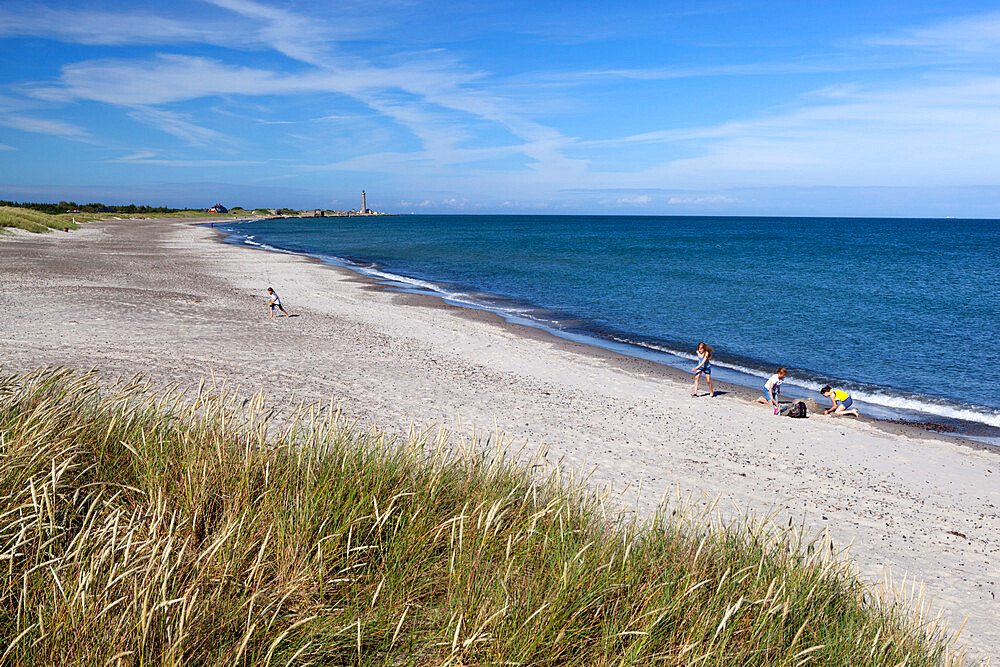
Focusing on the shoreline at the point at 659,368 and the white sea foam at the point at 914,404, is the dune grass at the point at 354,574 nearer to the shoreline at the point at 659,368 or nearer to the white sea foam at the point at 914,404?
the shoreline at the point at 659,368

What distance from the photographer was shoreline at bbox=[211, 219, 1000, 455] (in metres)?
13.1

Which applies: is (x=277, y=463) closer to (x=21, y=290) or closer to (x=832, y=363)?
(x=832, y=363)

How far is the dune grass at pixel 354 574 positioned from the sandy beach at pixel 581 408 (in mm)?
983

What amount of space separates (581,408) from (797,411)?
483cm

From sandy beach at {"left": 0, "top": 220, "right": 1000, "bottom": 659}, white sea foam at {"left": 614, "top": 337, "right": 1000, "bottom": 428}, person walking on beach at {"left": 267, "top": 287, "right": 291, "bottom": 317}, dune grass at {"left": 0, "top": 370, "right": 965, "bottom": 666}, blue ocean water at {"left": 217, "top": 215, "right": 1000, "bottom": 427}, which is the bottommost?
white sea foam at {"left": 614, "top": 337, "right": 1000, "bottom": 428}

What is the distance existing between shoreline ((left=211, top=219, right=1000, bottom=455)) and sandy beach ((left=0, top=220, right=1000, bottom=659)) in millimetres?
217

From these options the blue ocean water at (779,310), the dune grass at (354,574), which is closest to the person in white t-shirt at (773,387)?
the blue ocean water at (779,310)

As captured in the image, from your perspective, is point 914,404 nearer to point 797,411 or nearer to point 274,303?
point 797,411

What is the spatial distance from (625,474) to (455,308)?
1741 cm

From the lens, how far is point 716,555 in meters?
3.79

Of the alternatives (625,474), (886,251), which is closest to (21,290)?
(625,474)

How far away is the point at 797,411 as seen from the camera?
1332 cm

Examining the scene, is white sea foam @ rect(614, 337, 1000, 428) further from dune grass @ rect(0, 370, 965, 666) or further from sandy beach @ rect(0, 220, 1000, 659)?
dune grass @ rect(0, 370, 965, 666)

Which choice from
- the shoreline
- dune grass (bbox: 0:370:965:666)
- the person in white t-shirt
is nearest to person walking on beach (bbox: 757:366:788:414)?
the person in white t-shirt
